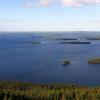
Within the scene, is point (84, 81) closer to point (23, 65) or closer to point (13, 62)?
point (23, 65)

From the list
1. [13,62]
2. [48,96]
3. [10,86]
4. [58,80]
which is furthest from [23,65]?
[48,96]

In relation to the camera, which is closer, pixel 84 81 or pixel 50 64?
pixel 84 81

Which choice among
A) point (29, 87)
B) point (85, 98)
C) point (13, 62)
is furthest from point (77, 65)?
point (85, 98)

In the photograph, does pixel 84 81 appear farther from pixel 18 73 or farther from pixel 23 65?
pixel 23 65

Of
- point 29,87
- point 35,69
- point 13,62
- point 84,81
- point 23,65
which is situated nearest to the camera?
point 29,87

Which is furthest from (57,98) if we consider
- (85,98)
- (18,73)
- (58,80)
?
(18,73)

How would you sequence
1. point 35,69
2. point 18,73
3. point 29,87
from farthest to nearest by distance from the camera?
point 35,69
point 18,73
point 29,87

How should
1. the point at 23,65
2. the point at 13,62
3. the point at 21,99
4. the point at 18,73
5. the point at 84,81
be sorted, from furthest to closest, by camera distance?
the point at 13,62, the point at 23,65, the point at 18,73, the point at 84,81, the point at 21,99

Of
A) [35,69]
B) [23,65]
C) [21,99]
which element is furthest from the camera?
[23,65]

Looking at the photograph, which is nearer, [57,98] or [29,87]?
[57,98]
